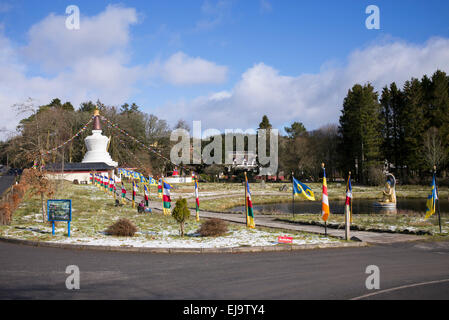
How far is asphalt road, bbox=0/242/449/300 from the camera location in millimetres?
8195

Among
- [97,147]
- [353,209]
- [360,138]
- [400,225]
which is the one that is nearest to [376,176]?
[360,138]

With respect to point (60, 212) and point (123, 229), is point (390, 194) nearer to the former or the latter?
point (123, 229)

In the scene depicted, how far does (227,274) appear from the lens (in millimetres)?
10008

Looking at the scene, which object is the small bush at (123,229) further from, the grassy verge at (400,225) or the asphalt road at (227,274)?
the grassy verge at (400,225)

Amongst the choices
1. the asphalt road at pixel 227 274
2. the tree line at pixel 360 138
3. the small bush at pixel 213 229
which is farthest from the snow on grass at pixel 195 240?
the tree line at pixel 360 138

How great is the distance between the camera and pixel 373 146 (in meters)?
67.7

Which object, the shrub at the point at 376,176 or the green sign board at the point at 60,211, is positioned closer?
the green sign board at the point at 60,211

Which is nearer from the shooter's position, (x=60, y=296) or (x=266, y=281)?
(x=60, y=296)

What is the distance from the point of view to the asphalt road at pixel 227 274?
820 cm

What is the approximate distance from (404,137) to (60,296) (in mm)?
69040

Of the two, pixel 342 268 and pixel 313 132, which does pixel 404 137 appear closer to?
pixel 313 132

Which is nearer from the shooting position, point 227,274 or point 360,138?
point 227,274

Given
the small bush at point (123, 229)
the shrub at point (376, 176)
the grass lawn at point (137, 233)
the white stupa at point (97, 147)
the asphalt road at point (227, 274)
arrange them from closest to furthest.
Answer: the asphalt road at point (227, 274), the grass lawn at point (137, 233), the small bush at point (123, 229), the white stupa at point (97, 147), the shrub at point (376, 176)
